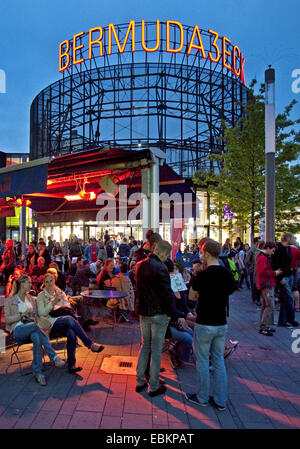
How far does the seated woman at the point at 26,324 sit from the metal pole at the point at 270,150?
4.95 metres

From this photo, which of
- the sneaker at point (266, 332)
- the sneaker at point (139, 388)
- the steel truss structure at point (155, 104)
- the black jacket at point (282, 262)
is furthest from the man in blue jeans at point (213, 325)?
the steel truss structure at point (155, 104)

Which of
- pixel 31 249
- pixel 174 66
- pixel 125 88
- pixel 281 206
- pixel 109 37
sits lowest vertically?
pixel 31 249

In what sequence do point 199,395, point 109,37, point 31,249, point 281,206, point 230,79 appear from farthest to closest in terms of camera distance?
1. point 230,79
2. point 109,37
3. point 281,206
4. point 31,249
5. point 199,395

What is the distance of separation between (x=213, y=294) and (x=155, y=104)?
2570cm

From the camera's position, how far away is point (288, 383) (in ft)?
13.1

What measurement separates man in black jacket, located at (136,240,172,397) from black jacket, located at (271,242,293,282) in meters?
3.80

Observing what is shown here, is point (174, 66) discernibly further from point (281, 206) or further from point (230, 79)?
point (281, 206)

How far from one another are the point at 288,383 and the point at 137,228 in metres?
20.0

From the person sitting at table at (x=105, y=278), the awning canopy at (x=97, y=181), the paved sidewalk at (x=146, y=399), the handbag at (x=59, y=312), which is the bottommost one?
the paved sidewalk at (x=146, y=399)

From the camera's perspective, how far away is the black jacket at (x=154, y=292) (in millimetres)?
3562

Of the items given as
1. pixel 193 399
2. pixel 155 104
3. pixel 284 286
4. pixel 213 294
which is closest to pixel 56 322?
pixel 193 399

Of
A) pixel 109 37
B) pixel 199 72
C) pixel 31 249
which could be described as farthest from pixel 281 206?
pixel 109 37

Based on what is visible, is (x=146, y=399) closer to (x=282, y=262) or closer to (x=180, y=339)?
(x=180, y=339)

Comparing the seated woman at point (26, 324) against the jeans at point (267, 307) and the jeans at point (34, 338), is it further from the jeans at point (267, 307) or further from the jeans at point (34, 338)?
the jeans at point (267, 307)
